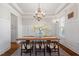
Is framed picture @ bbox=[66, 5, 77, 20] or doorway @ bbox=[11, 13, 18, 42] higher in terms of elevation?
framed picture @ bbox=[66, 5, 77, 20]

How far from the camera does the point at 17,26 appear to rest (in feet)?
27.0

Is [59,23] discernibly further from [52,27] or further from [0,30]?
[0,30]

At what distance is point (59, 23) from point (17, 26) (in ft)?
9.43

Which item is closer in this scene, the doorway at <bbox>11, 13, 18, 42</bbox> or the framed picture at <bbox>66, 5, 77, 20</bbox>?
the framed picture at <bbox>66, 5, 77, 20</bbox>

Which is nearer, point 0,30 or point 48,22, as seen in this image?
point 0,30

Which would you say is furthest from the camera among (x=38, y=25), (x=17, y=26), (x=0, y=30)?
(x=17, y=26)

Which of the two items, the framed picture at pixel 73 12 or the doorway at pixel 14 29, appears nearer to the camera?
the framed picture at pixel 73 12

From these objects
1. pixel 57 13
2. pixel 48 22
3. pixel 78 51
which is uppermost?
pixel 57 13

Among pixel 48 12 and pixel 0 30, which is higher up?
pixel 48 12

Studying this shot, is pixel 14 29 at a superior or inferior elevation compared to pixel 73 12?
inferior

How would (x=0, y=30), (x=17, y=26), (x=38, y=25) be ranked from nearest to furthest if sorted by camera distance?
1. (x=0, y=30)
2. (x=38, y=25)
3. (x=17, y=26)

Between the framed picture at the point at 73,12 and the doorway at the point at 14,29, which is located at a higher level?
the framed picture at the point at 73,12

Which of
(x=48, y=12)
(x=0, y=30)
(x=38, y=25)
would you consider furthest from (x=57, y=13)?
(x=0, y=30)

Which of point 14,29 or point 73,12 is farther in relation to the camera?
point 14,29
